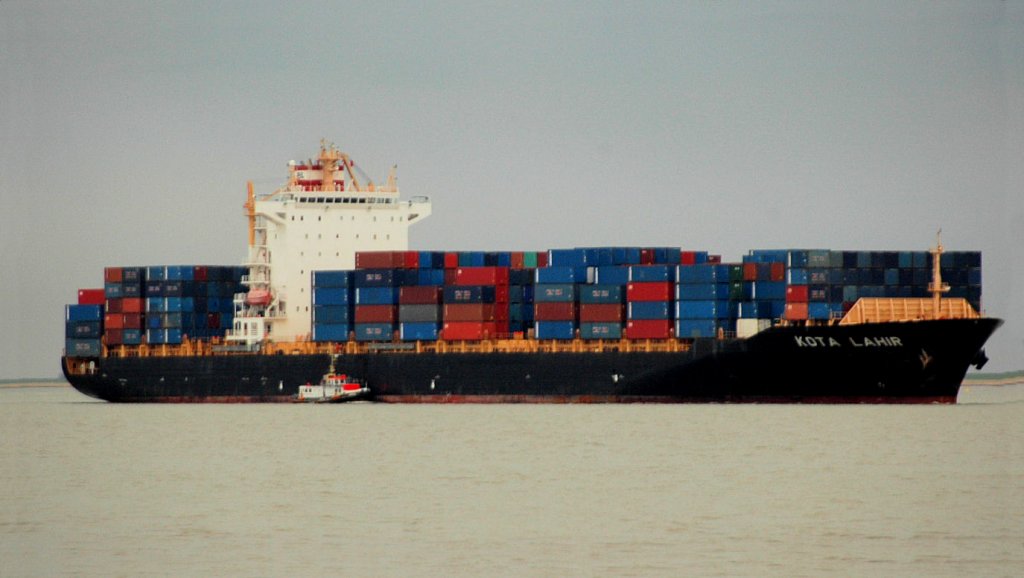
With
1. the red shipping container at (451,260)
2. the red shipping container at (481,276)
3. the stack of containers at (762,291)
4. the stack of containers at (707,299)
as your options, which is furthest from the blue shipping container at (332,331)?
the stack of containers at (762,291)

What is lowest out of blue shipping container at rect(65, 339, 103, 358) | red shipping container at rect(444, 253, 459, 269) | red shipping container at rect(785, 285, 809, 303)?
blue shipping container at rect(65, 339, 103, 358)

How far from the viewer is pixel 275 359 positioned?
237ft

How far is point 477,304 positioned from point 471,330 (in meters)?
1.05

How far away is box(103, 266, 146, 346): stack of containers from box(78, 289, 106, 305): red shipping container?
3.05 meters

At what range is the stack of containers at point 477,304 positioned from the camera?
221 feet

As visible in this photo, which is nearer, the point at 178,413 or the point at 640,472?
the point at 640,472

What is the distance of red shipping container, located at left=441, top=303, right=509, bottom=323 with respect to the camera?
221 ft

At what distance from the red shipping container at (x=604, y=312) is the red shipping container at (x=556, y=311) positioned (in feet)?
2.64

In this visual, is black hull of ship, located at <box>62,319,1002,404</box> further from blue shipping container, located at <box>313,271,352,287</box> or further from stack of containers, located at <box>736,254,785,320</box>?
blue shipping container, located at <box>313,271,352,287</box>

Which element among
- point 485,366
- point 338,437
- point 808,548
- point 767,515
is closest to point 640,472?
point 767,515

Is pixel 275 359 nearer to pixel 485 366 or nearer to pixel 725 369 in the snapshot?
pixel 485 366

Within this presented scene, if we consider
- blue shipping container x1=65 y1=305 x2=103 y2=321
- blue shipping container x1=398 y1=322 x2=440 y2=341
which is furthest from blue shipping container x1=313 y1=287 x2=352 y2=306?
blue shipping container x1=65 y1=305 x2=103 y2=321

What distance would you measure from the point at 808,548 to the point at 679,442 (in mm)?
19423

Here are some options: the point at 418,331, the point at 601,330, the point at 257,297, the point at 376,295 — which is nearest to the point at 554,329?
the point at 601,330
